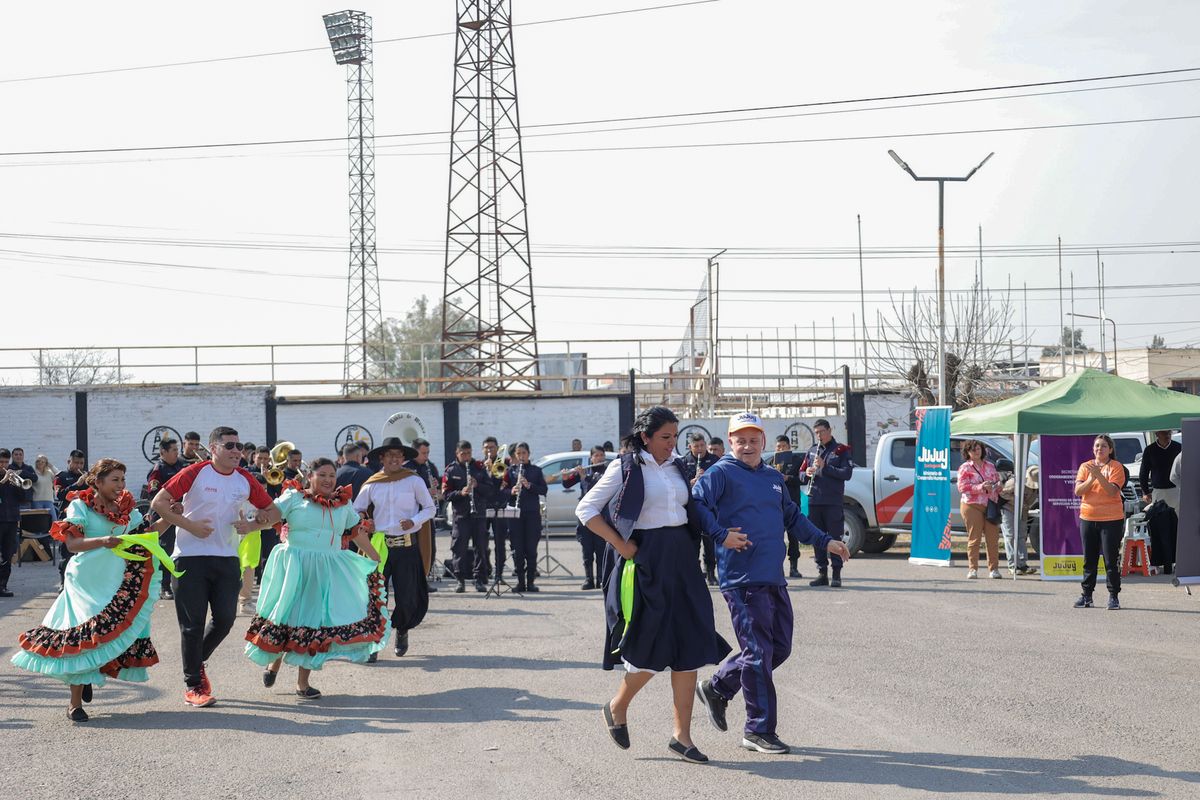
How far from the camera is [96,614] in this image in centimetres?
848

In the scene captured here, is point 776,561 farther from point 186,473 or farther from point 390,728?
point 186,473

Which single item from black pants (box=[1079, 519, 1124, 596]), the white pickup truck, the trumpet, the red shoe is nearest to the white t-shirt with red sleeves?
the red shoe

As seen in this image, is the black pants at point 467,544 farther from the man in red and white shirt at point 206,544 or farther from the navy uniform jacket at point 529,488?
the man in red and white shirt at point 206,544

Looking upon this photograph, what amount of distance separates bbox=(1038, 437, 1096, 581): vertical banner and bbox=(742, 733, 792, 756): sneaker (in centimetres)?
1131

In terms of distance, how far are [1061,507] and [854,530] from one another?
152 inches

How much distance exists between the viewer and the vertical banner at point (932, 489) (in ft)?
62.4

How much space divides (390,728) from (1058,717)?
4.10 meters

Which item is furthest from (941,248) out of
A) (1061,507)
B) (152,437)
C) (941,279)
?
(152,437)

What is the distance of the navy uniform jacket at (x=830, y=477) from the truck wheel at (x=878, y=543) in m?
5.05

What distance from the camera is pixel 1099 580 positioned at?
1777 centimetres

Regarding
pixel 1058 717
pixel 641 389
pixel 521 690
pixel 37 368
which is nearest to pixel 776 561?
pixel 1058 717

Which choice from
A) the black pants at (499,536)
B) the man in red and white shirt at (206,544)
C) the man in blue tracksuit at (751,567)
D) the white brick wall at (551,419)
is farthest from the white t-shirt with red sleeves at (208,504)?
the white brick wall at (551,419)

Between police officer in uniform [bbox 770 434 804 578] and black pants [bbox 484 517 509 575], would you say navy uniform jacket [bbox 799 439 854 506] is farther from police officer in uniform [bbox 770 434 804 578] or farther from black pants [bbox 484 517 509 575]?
black pants [bbox 484 517 509 575]

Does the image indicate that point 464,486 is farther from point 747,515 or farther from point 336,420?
point 336,420
